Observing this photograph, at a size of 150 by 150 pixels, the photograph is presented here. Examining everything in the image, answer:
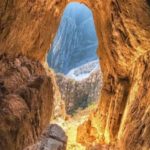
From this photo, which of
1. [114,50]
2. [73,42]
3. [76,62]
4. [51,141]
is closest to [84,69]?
[76,62]

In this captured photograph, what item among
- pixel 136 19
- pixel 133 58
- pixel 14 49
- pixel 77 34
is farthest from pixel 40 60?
pixel 77 34

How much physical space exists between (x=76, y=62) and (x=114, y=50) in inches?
861

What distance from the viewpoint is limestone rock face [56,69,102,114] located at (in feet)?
66.5

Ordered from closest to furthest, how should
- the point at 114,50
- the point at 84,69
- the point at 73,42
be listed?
the point at 114,50 → the point at 84,69 → the point at 73,42

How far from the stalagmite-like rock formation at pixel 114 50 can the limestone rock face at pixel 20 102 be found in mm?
67

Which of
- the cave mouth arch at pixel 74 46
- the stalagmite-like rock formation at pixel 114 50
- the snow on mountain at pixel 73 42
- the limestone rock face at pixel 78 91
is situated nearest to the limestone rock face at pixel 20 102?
the stalagmite-like rock formation at pixel 114 50

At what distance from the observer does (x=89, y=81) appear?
21422mm

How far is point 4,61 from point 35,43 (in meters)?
2.23

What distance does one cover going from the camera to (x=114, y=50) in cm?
788

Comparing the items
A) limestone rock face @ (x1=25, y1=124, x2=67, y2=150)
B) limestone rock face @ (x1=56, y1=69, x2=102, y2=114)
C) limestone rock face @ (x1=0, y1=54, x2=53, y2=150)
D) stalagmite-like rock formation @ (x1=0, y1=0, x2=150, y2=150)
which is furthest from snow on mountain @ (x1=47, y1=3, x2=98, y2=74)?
limestone rock face @ (x1=25, y1=124, x2=67, y2=150)

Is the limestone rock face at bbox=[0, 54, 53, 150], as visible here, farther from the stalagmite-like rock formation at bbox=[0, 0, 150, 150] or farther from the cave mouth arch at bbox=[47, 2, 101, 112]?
the cave mouth arch at bbox=[47, 2, 101, 112]

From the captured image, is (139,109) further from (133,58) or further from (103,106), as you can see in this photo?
(103,106)

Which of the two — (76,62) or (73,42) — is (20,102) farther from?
(73,42)

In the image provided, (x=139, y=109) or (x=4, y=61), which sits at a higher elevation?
(x=4, y=61)
